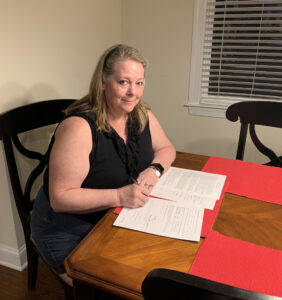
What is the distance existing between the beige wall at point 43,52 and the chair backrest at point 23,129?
0.45ft

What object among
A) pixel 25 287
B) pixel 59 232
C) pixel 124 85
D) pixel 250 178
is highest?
pixel 124 85

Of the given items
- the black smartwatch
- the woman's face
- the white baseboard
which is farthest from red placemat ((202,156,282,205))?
the white baseboard

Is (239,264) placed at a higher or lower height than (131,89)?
lower

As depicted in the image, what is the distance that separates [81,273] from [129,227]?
22 cm

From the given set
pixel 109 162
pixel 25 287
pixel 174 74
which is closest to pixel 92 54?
pixel 174 74

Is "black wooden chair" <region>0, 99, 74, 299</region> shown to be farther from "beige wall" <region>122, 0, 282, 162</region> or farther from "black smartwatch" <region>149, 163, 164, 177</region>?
"beige wall" <region>122, 0, 282, 162</region>

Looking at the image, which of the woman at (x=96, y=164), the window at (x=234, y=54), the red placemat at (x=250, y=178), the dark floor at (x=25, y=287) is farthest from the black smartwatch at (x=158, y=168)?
the window at (x=234, y=54)

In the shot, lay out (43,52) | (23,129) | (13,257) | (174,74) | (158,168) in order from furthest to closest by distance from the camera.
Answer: (174,74) → (13,257) → (43,52) → (23,129) → (158,168)

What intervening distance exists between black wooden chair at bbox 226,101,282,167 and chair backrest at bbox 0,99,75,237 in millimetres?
1002

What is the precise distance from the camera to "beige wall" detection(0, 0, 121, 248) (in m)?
1.48

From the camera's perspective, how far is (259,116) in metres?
1.72

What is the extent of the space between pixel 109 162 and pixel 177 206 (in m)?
0.35

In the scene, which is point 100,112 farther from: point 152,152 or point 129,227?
point 129,227

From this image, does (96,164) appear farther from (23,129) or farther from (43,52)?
(43,52)
